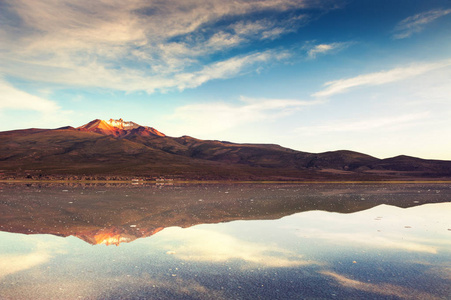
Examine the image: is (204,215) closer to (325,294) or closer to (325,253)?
(325,253)

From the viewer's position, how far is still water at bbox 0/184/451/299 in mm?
6086

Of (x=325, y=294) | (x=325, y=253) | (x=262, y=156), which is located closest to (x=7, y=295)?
Result: (x=325, y=294)

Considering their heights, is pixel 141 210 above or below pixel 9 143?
below

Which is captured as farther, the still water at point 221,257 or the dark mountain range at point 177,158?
the dark mountain range at point 177,158

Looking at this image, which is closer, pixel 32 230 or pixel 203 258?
pixel 203 258

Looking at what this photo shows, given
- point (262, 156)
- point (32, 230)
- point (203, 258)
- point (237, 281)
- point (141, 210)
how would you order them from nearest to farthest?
1. point (237, 281)
2. point (203, 258)
3. point (32, 230)
4. point (141, 210)
5. point (262, 156)

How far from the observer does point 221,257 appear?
27.5 ft

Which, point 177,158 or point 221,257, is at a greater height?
point 177,158

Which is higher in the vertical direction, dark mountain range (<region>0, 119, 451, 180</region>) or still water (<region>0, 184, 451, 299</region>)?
dark mountain range (<region>0, 119, 451, 180</region>)

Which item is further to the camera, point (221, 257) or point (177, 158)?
point (177, 158)

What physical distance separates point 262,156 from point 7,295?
149 metres

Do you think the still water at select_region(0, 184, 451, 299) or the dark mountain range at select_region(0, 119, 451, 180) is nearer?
the still water at select_region(0, 184, 451, 299)

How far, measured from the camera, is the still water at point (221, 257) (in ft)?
20.0

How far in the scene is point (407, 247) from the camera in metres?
9.59
